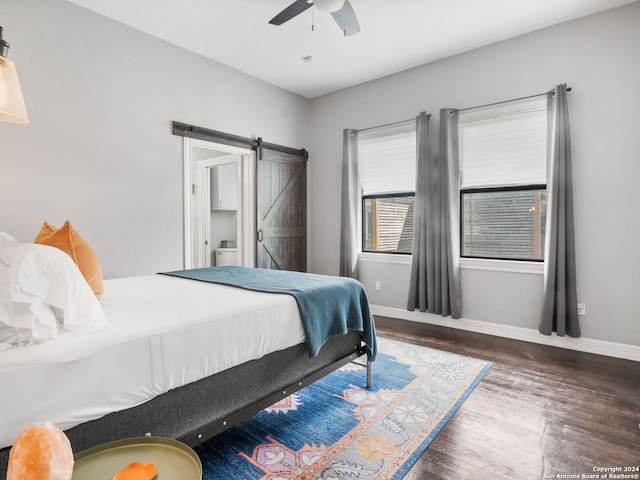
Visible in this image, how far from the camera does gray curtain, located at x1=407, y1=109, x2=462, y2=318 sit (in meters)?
3.91

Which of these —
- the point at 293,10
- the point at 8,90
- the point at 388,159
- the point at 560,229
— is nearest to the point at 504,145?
the point at 560,229

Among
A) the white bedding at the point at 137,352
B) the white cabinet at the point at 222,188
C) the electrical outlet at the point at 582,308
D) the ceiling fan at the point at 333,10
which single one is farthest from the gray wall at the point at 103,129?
the electrical outlet at the point at 582,308

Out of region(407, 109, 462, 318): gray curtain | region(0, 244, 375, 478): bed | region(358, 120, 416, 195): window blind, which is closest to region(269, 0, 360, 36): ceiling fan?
region(407, 109, 462, 318): gray curtain

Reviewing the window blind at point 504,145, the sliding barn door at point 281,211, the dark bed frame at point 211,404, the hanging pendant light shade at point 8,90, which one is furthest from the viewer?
the sliding barn door at point 281,211

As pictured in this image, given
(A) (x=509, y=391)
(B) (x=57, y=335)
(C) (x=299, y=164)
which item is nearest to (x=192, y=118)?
(C) (x=299, y=164)

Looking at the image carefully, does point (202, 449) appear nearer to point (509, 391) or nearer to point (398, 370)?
point (398, 370)

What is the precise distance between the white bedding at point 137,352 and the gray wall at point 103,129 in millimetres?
1429

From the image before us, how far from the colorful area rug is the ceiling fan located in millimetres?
2651

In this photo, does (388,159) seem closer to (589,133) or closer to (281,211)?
(281,211)

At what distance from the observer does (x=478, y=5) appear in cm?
310

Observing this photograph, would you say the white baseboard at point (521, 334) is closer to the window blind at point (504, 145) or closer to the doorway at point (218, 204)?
the window blind at point (504, 145)

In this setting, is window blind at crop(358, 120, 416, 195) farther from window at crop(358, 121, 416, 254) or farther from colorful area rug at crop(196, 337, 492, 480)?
colorful area rug at crop(196, 337, 492, 480)

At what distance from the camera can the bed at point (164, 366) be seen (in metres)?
1.11

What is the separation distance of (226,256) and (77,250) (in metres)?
3.96
